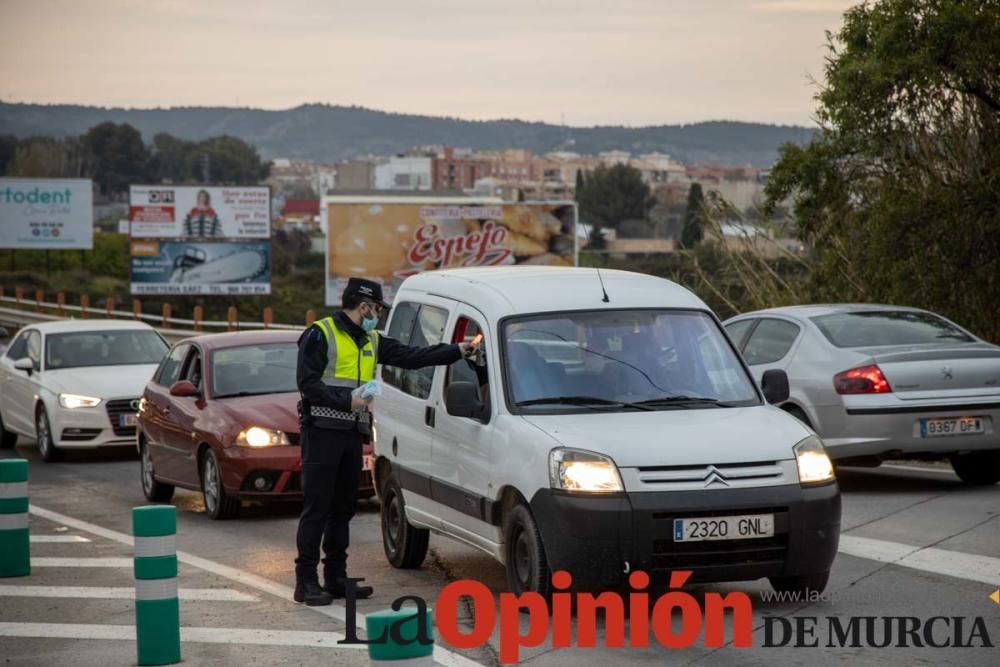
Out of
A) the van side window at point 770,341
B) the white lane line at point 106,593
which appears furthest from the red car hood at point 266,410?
the van side window at point 770,341

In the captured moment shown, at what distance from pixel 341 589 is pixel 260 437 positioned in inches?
166

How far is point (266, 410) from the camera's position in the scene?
44.9 ft

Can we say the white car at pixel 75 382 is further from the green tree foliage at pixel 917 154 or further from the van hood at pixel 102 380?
the green tree foliage at pixel 917 154

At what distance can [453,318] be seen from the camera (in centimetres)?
994

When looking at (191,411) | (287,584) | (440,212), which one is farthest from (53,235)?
(287,584)

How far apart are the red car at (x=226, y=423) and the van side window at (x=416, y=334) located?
2564 mm

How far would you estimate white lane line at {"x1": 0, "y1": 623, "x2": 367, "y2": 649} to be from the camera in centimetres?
818

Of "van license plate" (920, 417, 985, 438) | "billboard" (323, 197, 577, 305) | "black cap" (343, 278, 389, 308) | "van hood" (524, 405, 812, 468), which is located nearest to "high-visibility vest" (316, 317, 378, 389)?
"black cap" (343, 278, 389, 308)

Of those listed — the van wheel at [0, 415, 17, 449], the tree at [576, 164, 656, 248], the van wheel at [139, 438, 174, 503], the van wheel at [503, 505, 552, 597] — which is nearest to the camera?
the van wheel at [503, 505, 552, 597]

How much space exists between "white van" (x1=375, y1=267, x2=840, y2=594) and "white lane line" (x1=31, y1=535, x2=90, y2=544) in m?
3.12

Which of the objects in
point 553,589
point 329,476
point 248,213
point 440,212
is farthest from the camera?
point 248,213

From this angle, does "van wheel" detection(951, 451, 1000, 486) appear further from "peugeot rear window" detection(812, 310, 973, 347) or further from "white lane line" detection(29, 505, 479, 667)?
"white lane line" detection(29, 505, 479, 667)

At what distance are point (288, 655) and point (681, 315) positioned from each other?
3.14 metres

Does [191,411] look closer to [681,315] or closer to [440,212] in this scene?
[681,315]
